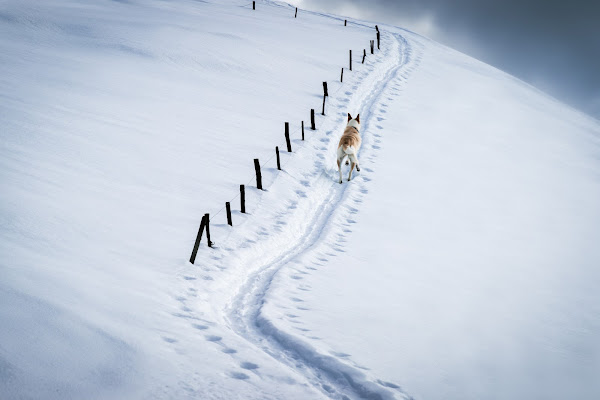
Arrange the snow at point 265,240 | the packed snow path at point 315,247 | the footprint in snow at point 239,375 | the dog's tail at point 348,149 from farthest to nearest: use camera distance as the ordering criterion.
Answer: the dog's tail at point 348,149 < the packed snow path at point 315,247 < the snow at point 265,240 < the footprint in snow at point 239,375

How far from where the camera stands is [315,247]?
8.95 m

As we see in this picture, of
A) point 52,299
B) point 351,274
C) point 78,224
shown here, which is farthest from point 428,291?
point 78,224

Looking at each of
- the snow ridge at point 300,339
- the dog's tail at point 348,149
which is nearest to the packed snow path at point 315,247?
the snow ridge at point 300,339

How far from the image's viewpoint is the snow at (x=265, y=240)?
16.9 feet

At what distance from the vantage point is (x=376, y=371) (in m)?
5.43

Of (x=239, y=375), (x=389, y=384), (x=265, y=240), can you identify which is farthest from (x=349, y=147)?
(x=239, y=375)

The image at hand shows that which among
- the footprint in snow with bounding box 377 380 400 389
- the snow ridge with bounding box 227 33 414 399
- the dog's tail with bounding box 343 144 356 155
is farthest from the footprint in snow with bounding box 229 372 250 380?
the dog's tail with bounding box 343 144 356 155

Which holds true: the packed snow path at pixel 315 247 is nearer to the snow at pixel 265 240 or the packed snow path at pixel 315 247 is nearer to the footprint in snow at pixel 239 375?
the snow at pixel 265 240

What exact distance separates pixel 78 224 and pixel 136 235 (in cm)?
100

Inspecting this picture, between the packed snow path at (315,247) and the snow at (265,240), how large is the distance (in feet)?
0.15

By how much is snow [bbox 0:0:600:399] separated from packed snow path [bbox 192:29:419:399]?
1.8 inches

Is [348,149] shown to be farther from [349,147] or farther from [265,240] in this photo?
[265,240]

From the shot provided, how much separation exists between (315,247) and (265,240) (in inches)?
43.7

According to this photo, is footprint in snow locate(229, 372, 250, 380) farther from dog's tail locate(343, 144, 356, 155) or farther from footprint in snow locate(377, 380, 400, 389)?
dog's tail locate(343, 144, 356, 155)
